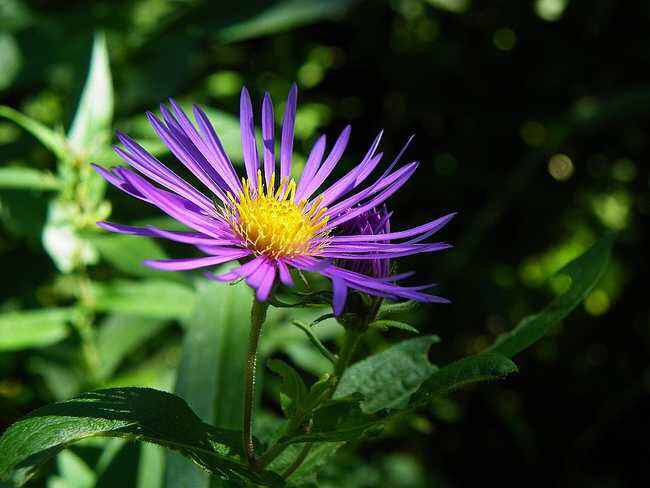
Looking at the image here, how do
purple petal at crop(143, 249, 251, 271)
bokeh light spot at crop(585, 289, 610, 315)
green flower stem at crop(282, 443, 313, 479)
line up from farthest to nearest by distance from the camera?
bokeh light spot at crop(585, 289, 610, 315) < green flower stem at crop(282, 443, 313, 479) < purple petal at crop(143, 249, 251, 271)

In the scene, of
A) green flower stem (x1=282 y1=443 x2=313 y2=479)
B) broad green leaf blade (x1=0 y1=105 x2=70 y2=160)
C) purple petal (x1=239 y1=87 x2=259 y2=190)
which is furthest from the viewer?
broad green leaf blade (x1=0 y1=105 x2=70 y2=160)

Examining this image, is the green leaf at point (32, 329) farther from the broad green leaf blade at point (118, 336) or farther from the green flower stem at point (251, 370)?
the green flower stem at point (251, 370)

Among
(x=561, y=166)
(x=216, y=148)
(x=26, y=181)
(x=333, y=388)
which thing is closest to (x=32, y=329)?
(x=26, y=181)

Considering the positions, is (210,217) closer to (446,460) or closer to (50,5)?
(446,460)

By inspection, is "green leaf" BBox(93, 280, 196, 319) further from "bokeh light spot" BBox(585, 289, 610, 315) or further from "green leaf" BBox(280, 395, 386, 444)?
"bokeh light spot" BBox(585, 289, 610, 315)

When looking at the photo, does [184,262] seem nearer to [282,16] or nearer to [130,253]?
[130,253]

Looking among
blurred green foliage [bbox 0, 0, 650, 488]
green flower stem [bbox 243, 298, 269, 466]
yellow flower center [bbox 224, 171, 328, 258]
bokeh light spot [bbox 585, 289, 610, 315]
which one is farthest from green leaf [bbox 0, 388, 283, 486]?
bokeh light spot [bbox 585, 289, 610, 315]
